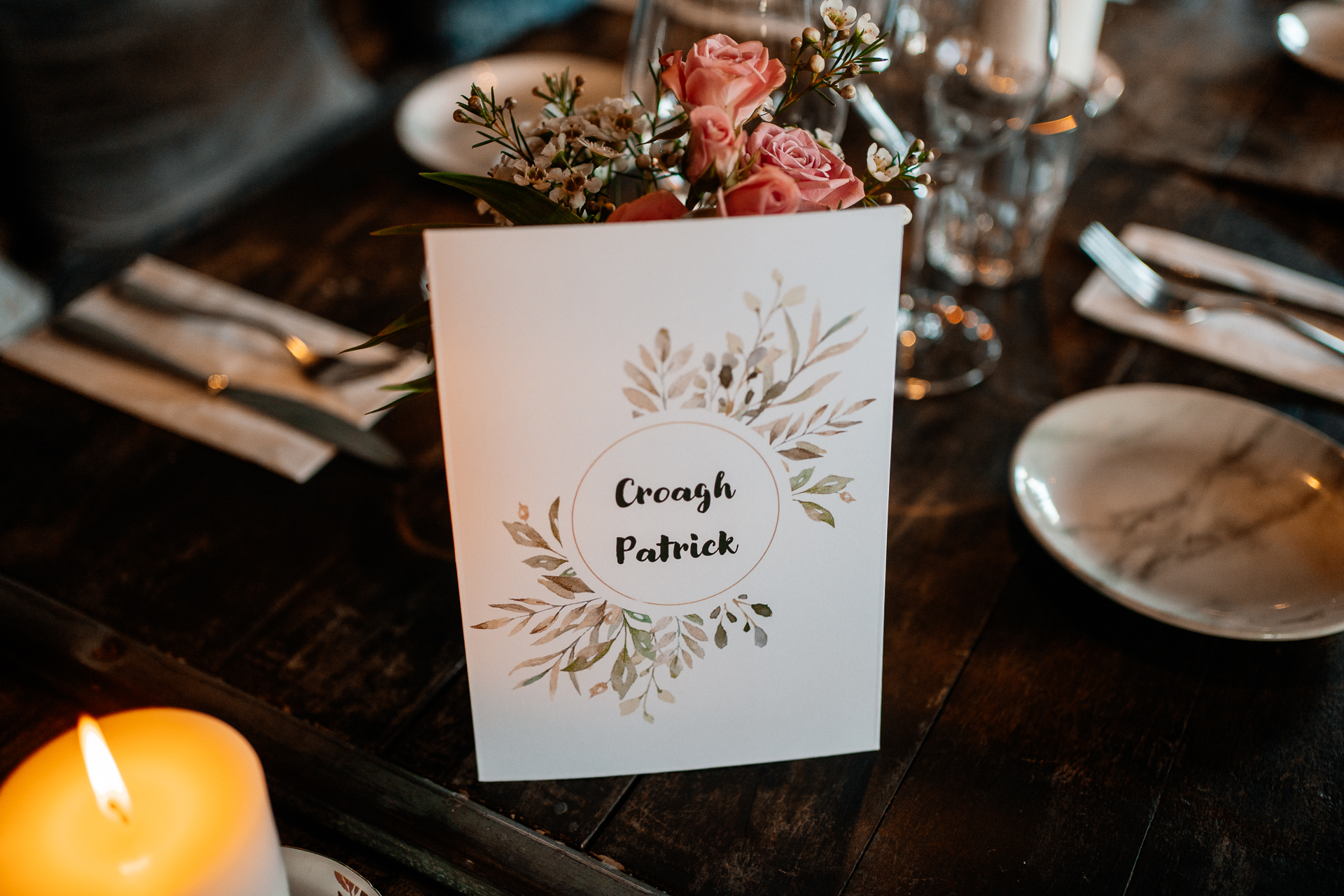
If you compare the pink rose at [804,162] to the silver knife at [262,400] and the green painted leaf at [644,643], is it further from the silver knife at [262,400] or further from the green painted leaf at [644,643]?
the silver knife at [262,400]

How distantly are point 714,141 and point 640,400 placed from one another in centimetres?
12

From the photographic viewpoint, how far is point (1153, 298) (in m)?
0.91

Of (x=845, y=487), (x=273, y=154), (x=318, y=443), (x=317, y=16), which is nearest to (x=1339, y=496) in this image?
(x=845, y=487)

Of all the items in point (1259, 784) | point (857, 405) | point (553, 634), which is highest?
point (857, 405)

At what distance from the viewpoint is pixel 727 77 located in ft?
1.44

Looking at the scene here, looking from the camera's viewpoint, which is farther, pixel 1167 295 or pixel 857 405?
pixel 1167 295

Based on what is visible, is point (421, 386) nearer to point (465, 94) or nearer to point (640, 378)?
point (640, 378)

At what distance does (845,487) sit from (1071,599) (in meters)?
0.25

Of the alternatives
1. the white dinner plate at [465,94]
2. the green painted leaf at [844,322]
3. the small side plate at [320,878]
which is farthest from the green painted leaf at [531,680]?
the white dinner plate at [465,94]

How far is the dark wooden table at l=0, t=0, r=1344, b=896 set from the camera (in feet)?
1.69

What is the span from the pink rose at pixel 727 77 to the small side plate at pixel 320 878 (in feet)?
1.34

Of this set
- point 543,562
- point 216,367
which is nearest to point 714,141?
point 543,562

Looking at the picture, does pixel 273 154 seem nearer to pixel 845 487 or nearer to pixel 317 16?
pixel 317 16

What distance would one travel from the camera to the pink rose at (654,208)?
0.46m
